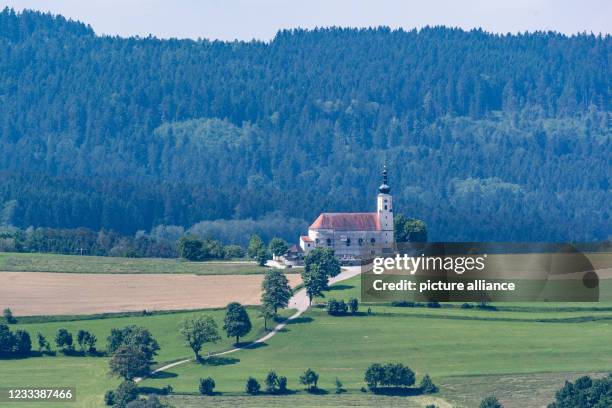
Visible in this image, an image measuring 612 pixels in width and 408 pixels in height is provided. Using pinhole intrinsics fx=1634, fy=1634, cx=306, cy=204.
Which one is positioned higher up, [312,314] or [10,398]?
[312,314]

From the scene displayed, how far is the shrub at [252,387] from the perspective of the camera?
14675cm

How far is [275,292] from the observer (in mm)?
184625

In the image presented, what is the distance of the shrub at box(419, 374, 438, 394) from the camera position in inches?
5822

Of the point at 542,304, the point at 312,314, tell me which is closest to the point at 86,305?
the point at 312,314

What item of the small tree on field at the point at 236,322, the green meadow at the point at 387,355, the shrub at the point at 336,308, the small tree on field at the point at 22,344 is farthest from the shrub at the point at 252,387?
the shrub at the point at 336,308

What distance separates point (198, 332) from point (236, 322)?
7.77 metres

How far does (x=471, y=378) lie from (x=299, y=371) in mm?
16824

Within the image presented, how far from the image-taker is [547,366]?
15862 cm

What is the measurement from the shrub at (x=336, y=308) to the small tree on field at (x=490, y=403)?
48.2 m

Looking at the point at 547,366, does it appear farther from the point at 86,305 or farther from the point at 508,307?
the point at 86,305

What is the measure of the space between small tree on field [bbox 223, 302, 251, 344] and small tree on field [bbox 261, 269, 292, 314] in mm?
8667

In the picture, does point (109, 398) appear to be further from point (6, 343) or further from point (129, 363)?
point (6, 343)

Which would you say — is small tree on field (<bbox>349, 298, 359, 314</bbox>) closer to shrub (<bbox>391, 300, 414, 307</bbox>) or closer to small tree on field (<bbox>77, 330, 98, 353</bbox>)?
shrub (<bbox>391, 300, 414, 307</bbox>)

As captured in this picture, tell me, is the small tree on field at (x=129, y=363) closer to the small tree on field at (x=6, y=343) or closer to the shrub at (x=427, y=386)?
the small tree on field at (x=6, y=343)
